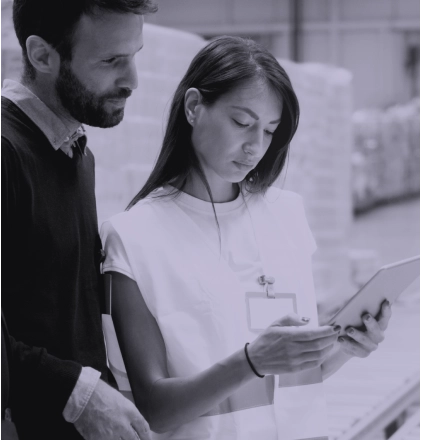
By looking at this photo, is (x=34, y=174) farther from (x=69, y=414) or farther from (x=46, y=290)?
(x=69, y=414)

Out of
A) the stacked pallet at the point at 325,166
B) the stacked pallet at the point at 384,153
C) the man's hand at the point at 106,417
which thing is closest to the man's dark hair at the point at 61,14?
the man's hand at the point at 106,417

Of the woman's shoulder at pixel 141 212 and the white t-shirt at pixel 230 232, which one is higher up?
the woman's shoulder at pixel 141 212

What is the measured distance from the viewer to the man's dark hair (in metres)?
1.54

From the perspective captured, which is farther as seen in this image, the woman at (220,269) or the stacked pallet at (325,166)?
the stacked pallet at (325,166)

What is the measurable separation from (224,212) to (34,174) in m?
0.54

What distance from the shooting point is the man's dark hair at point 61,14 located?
154 cm

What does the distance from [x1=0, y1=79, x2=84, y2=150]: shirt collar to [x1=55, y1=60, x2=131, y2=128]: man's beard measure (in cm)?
3

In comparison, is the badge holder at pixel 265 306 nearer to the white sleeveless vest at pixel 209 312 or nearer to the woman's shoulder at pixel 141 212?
the white sleeveless vest at pixel 209 312

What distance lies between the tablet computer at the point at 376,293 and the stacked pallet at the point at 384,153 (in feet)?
41.3

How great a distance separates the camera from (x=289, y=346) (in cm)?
155

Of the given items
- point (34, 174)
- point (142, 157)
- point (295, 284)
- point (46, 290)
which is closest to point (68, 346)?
point (46, 290)

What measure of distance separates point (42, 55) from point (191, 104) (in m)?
0.43

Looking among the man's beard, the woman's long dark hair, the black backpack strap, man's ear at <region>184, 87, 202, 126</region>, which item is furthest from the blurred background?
the black backpack strap

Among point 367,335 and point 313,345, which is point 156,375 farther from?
point 367,335
